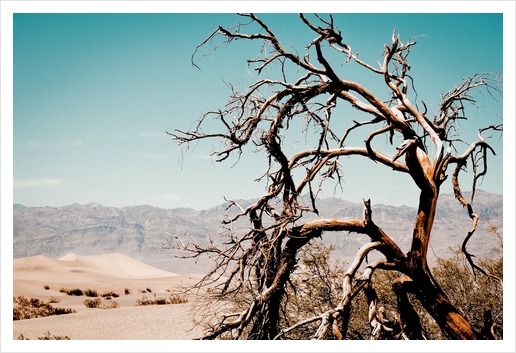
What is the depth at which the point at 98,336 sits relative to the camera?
51.1 feet

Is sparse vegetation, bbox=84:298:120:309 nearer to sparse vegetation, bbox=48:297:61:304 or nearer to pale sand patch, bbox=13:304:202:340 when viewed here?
sparse vegetation, bbox=48:297:61:304

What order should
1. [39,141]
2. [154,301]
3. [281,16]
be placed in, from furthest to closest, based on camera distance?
[154,301] < [39,141] < [281,16]

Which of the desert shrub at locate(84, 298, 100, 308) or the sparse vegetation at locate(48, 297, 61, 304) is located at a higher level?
the desert shrub at locate(84, 298, 100, 308)

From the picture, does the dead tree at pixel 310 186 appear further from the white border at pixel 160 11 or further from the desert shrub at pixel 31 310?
the desert shrub at pixel 31 310

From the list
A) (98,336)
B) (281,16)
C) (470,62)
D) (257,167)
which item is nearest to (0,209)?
(257,167)

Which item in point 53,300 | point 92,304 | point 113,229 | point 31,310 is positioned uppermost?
point 31,310

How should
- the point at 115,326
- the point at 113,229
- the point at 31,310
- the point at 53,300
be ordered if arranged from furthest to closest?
the point at 113,229, the point at 53,300, the point at 31,310, the point at 115,326

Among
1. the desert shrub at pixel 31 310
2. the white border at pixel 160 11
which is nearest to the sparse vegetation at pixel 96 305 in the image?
the desert shrub at pixel 31 310

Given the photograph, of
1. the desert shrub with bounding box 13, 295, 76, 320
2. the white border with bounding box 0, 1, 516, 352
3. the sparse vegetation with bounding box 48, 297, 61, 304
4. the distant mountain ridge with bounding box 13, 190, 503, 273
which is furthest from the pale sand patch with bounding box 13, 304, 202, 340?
the distant mountain ridge with bounding box 13, 190, 503, 273

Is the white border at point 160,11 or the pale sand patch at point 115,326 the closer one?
the white border at point 160,11

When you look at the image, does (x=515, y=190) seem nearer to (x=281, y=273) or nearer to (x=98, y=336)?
(x=281, y=273)

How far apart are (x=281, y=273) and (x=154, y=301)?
71.8 feet

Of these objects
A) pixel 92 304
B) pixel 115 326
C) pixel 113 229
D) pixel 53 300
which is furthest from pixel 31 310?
pixel 113 229

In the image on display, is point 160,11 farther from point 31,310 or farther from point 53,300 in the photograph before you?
point 53,300
